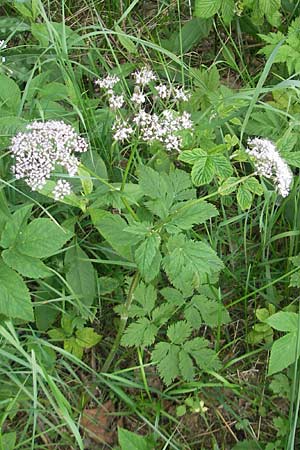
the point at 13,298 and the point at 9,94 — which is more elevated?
the point at 9,94

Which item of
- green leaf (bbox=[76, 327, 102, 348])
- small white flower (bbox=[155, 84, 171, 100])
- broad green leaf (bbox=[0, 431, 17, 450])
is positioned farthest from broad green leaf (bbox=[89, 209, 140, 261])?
broad green leaf (bbox=[0, 431, 17, 450])

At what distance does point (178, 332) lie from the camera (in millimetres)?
1917

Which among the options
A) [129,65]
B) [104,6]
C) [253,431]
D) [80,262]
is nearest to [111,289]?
[80,262]

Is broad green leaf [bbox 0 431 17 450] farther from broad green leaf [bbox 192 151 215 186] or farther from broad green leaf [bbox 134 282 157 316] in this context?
broad green leaf [bbox 192 151 215 186]

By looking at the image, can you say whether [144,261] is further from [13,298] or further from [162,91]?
[162,91]

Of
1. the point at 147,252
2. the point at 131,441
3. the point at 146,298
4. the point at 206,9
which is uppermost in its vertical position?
the point at 206,9

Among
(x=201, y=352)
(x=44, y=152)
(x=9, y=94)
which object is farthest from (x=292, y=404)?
(x=9, y=94)

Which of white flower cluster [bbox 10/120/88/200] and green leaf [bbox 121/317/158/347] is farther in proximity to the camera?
green leaf [bbox 121/317/158/347]

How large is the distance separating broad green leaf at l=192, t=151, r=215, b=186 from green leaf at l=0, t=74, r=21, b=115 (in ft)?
2.18

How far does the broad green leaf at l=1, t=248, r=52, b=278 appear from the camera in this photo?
167 centimetres

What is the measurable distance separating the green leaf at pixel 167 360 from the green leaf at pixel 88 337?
0.22 m

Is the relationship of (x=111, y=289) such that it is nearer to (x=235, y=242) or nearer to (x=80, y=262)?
(x=80, y=262)

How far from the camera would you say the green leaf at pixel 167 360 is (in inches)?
74.0

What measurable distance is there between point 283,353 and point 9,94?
1146mm
